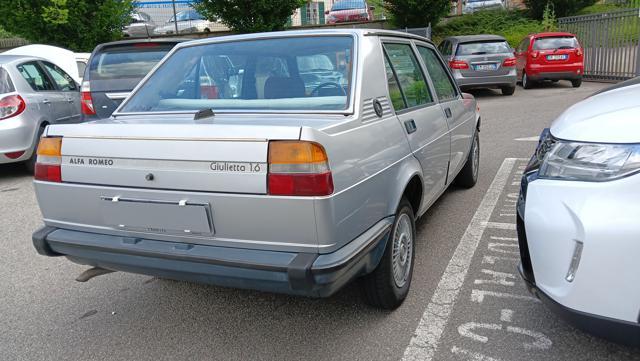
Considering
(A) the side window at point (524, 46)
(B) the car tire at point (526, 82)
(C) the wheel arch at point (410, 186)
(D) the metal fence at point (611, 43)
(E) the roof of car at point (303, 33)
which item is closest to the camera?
(C) the wheel arch at point (410, 186)

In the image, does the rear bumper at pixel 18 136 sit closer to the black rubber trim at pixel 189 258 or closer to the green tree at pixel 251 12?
→ the black rubber trim at pixel 189 258

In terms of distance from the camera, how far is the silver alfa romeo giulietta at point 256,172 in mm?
2371

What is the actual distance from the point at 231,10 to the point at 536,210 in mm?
16403

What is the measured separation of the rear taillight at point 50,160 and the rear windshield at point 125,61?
4.78 metres

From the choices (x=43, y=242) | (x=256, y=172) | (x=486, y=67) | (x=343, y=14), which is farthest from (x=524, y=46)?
(x=43, y=242)

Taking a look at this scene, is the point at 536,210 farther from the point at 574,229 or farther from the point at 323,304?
the point at 323,304

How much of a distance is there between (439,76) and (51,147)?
3154 mm

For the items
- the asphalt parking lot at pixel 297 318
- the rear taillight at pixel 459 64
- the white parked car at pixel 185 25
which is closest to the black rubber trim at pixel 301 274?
the asphalt parking lot at pixel 297 318

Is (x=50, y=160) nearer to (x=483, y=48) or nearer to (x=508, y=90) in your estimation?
(x=483, y=48)

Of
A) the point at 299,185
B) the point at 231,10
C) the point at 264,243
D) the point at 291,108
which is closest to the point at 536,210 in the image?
the point at 299,185

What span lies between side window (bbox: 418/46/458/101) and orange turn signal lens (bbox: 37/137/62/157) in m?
2.77

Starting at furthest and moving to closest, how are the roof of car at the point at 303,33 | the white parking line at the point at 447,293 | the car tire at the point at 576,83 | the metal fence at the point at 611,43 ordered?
the car tire at the point at 576,83, the metal fence at the point at 611,43, the roof of car at the point at 303,33, the white parking line at the point at 447,293

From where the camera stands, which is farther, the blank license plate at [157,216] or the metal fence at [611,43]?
the metal fence at [611,43]

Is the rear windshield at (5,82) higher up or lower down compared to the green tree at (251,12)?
lower down
